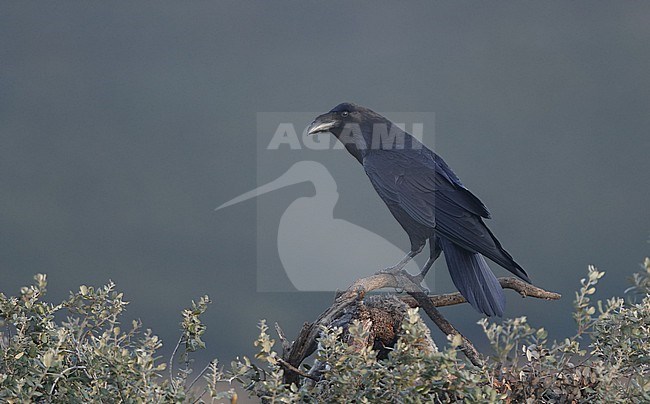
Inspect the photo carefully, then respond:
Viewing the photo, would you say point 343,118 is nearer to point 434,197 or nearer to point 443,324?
point 434,197

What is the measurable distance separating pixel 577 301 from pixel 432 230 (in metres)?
1.25

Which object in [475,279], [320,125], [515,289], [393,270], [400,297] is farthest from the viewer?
[320,125]

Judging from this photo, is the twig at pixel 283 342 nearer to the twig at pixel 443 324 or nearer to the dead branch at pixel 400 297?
the dead branch at pixel 400 297

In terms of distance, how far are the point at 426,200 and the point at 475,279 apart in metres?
0.50

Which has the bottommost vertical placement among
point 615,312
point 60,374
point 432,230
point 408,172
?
point 60,374

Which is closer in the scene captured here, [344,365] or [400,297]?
[344,365]

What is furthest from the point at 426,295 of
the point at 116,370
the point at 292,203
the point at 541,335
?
the point at 116,370

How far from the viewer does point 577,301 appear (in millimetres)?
2799

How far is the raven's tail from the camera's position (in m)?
3.62

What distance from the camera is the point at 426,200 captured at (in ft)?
13.0

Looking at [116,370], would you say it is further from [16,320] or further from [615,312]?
[615,312]

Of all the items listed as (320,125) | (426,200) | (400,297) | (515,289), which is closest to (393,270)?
(400,297)

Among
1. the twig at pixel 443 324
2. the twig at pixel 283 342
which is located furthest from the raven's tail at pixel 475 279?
the twig at pixel 283 342

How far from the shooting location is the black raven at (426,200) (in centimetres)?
366
